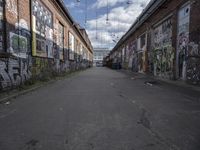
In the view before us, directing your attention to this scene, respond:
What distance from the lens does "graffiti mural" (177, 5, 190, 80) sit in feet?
46.7

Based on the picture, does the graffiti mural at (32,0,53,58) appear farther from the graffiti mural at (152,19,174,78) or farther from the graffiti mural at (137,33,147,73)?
the graffiti mural at (137,33,147,73)

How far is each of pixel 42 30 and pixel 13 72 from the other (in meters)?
5.76

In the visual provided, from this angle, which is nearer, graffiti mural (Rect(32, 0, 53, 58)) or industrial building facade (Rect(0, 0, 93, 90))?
industrial building facade (Rect(0, 0, 93, 90))

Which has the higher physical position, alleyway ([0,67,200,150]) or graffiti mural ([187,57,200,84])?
graffiti mural ([187,57,200,84])

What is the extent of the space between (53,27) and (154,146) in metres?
16.8

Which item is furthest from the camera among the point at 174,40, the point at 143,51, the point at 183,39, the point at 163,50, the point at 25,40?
the point at 143,51

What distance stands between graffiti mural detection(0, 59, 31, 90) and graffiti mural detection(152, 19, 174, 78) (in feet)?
34.8

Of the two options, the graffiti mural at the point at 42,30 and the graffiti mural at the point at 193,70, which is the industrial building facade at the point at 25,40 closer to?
the graffiti mural at the point at 42,30

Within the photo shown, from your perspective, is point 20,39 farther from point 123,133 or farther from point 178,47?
point 178,47

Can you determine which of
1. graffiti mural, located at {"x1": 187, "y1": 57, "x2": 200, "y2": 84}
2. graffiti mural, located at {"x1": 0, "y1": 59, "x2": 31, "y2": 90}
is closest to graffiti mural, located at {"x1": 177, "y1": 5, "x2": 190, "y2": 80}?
graffiti mural, located at {"x1": 187, "y1": 57, "x2": 200, "y2": 84}

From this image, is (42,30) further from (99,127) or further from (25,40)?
(99,127)

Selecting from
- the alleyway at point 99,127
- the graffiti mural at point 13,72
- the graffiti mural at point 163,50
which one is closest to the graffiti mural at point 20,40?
the graffiti mural at point 13,72

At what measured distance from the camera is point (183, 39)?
14820mm

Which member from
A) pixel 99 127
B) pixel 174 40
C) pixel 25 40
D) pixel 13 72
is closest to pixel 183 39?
pixel 174 40
